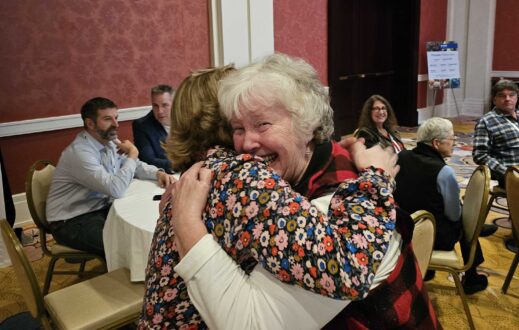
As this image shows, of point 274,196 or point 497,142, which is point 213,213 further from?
point 497,142

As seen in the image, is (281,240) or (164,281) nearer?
(281,240)

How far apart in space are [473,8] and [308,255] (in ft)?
32.3

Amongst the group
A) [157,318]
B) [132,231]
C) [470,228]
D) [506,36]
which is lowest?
[470,228]

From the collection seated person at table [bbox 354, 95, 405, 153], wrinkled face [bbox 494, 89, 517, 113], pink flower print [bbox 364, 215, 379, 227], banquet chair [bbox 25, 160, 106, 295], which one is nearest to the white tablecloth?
banquet chair [bbox 25, 160, 106, 295]

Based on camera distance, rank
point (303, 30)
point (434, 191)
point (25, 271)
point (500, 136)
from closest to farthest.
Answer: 1. point (25, 271)
2. point (434, 191)
3. point (500, 136)
4. point (303, 30)

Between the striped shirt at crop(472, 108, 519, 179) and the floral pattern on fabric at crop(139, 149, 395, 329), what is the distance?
10.9 ft

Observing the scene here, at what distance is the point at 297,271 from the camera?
763mm

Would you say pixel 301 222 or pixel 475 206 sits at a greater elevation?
pixel 301 222

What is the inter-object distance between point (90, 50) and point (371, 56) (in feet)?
17.5

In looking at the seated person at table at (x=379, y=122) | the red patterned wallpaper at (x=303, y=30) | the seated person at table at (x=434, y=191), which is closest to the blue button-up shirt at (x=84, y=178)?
the seated person at table at (x=434, y=191)

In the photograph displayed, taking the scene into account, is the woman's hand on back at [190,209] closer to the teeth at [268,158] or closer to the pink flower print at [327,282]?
the teeth at [268,158]

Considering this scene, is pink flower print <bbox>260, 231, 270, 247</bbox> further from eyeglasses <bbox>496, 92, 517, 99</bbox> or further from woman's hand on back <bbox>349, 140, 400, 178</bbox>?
eyeglasses <bbox>496, 92, 517, 99</bbox>

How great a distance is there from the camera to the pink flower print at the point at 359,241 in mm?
785

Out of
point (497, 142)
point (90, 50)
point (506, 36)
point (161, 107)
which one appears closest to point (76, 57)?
point (90, 50)
